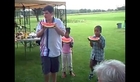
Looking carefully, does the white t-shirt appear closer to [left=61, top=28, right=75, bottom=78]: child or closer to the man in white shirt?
the man in white shirt

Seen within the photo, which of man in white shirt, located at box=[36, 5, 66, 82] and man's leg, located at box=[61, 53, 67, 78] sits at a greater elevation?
man in white shirt, located at box=[36, 5, 66, 82]

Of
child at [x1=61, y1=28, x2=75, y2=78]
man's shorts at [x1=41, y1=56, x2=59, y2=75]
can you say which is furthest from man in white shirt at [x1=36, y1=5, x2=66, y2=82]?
child at [x1=61, y1=28, x2=75, y2=78]

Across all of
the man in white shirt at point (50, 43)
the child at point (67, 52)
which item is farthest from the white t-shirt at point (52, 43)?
the child at point (67, 52)

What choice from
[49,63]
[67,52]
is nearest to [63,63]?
[67,52]

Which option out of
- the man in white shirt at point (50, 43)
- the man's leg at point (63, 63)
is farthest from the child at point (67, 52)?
the man in white shirt at point (50, 43)

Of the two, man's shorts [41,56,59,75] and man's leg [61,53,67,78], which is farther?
man's leg [61,53,67,78]

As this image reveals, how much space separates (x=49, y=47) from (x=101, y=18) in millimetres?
15748

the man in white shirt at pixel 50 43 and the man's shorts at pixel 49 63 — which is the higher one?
the man in white shirt at pixel 50 43

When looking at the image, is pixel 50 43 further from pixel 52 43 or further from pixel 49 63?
pixel 49 63

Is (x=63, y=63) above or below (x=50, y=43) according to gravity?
below

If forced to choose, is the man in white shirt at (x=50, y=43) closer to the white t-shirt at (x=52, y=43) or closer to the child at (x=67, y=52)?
the white t-shirt at (x=52, y=43)

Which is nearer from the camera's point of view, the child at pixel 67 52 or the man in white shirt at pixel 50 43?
the man in white shirt at pixel 50 43
